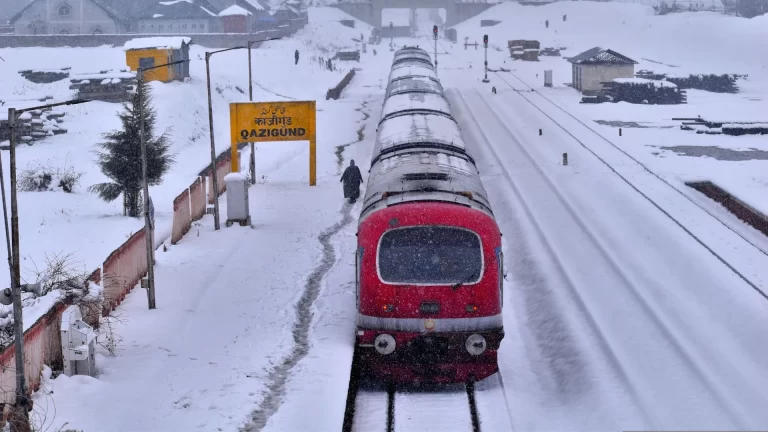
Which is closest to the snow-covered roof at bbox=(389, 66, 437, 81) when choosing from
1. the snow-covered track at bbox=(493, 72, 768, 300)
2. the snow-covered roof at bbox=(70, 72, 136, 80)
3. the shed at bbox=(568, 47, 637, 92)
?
the snow-covered track at bbox=(493, 72, 768, 300)

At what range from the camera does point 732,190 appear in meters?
25.5

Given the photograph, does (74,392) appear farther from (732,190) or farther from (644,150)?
(644,150)

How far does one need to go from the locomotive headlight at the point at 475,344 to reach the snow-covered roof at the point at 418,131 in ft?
19.8

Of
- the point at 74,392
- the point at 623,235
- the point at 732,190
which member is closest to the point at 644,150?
the point at 732,190

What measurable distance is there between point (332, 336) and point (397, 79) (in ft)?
67.7

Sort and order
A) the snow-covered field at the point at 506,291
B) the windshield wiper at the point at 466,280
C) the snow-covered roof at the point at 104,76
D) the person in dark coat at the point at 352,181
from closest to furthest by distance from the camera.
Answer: the snow-covered field at the point at 506,291 < the windshield wiper at the point at 466,280 < the person in dark coat at the point at 352,181 < the snow-covered roof at the point at 104,76

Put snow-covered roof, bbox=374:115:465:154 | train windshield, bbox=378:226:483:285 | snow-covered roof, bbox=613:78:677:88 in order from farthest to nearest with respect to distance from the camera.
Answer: snow-covered roof, bbox=613:78:677:88, snow-covered roof, bbox=374:115:465:154, train windshield, bbox=378:226:483:285

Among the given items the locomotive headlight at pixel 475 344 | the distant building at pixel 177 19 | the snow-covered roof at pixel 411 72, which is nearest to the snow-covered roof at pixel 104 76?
the snow-covered roof at pixel 411 72

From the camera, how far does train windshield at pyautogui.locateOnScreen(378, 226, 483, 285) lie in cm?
1275

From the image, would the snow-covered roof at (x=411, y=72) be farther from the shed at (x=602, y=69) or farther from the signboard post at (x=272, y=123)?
the shed at (x=602, y=69)

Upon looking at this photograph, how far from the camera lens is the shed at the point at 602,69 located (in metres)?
52.6

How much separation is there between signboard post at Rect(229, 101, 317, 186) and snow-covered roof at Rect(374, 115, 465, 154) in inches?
294

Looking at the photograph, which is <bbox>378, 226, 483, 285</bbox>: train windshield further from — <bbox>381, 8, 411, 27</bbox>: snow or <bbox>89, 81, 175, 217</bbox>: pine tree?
<bbox>381, 8, 411, 27</bbox>: snow

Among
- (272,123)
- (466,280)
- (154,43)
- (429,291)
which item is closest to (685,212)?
(272,123)
